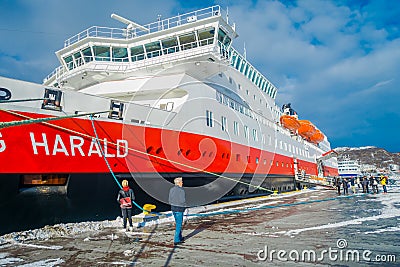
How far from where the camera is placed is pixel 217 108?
477 inches

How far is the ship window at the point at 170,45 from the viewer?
1263 centimetres

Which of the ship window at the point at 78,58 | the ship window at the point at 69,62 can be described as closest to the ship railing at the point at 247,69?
the ship window at the point at 78,58

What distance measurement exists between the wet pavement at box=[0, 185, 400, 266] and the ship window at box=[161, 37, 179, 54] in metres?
7.93

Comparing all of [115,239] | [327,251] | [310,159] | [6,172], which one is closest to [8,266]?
[115,239]

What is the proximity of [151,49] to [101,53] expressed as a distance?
2.38 meters

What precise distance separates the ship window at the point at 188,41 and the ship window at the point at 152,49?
108 centimetres

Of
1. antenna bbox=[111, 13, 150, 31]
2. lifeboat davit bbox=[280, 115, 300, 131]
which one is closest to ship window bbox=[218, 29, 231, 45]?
antenna bbox=[111, 13, 150, 31]

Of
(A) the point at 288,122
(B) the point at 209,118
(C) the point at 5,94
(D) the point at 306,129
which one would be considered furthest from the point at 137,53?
(D) the point at 306,129

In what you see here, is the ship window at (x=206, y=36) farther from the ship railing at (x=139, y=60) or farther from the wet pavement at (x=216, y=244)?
the wet pavement at (x=216, y=244)

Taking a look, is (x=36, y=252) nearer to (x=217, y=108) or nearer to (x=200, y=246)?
(x=200, y=246)

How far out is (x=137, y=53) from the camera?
521 inches

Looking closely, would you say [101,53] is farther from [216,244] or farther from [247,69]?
[216,244]

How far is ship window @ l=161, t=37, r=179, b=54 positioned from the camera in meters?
12.6

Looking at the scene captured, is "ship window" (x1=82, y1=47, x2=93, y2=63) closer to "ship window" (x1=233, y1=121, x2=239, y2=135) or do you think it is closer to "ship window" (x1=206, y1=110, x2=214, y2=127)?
"ship window" (x1=206, y1=110, x2=214, y2=127)
